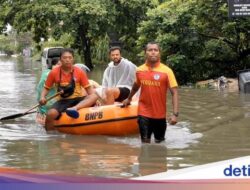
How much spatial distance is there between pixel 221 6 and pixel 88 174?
44.3 feet

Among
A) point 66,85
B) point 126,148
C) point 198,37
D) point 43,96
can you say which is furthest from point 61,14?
point 126,148

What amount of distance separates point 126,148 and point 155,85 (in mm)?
1209

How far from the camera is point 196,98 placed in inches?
554

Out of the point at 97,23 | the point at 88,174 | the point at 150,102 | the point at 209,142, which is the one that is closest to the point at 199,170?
the point at 88,174

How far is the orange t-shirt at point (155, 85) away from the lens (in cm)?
678

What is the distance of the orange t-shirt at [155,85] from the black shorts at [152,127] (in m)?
0.10

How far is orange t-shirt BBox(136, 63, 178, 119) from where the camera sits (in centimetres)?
678

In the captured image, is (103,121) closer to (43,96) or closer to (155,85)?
(43,96)

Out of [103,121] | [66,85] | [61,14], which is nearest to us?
[103,121]

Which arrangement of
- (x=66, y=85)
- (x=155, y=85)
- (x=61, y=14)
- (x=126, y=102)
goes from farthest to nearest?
(x=61, y=14) < (x=66, y=85) < (x=126, y=102) < (x=155, y=85)

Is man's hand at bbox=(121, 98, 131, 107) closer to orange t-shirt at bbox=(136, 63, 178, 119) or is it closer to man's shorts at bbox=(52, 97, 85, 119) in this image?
orange t-shirt at bbox=(136, 63, 178, 119)

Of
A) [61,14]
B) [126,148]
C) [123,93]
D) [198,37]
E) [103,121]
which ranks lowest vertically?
[126,148]

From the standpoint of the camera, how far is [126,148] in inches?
295

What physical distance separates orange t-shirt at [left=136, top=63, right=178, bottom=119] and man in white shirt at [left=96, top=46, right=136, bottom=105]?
1.58 metres
